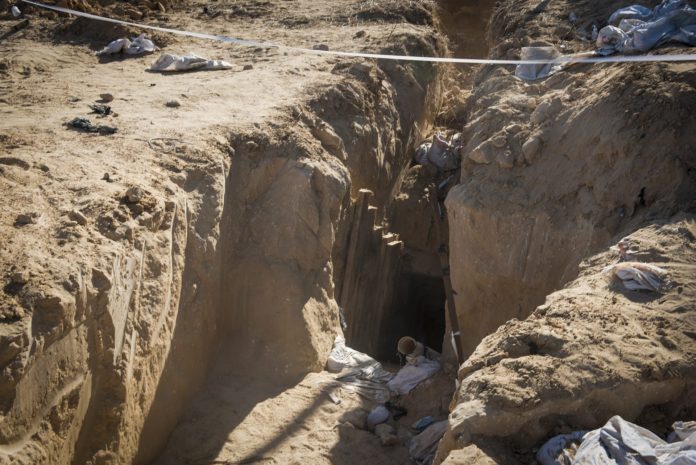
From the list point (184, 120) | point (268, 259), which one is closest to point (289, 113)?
point (184, 120)

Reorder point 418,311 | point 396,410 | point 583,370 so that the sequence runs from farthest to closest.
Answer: point 418,311 → point 396,410 → point 583,370

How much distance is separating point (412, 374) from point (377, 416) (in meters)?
0.85

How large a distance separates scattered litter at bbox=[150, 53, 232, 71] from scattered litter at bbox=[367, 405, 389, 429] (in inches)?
197

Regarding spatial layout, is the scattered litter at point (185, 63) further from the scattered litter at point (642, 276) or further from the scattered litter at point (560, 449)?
the scattered litter at point (560, 449)

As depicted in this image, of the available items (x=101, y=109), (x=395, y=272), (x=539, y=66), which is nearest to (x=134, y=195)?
(x=101, y=109)

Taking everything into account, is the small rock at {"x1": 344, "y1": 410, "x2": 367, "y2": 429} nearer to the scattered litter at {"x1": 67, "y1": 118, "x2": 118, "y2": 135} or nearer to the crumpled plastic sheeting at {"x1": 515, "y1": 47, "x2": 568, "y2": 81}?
the scattered litter at {"x1": 67, "y1": 118, "x2": 118, "y2": 135}

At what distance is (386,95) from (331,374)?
4232 millimetres

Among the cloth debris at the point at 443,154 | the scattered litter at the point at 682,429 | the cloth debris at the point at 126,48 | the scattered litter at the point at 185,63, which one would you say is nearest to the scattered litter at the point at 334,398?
the scattered litter at the point at 682,429

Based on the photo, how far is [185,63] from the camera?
8.64 m

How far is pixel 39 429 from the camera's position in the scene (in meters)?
3.65

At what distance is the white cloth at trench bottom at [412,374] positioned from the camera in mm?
6406

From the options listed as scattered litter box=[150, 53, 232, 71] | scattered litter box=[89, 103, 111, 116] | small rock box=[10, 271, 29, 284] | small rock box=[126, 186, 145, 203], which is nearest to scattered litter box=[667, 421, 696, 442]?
small rock box=[10, 271, 29, 284]

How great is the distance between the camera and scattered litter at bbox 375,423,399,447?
5.53m

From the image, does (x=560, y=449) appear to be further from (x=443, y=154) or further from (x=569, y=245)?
(x=443, y=154)
